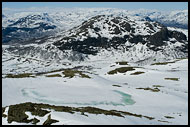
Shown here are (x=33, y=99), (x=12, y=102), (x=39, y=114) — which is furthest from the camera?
(x=33, y=99)

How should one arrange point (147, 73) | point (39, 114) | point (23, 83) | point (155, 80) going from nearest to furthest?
point (39, 114), point (23, 83), point (155, 80), point (147, 73)

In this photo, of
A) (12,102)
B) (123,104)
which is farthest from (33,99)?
(123,104)

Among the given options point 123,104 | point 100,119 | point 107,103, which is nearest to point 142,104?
point 123,104

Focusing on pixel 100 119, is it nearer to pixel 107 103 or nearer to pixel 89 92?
pixel 107 103

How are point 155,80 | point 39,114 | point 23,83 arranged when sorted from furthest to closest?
point 155,80
point 23,83
point 39,114

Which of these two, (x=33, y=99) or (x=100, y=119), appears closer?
(x=100, y=119)

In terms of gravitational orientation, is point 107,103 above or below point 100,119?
below

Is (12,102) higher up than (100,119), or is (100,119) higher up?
(100,119)

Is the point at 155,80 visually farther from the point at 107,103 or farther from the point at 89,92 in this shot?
the point at 107,103

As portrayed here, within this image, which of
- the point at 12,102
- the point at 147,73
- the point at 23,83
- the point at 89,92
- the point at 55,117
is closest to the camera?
the point at 55,117
